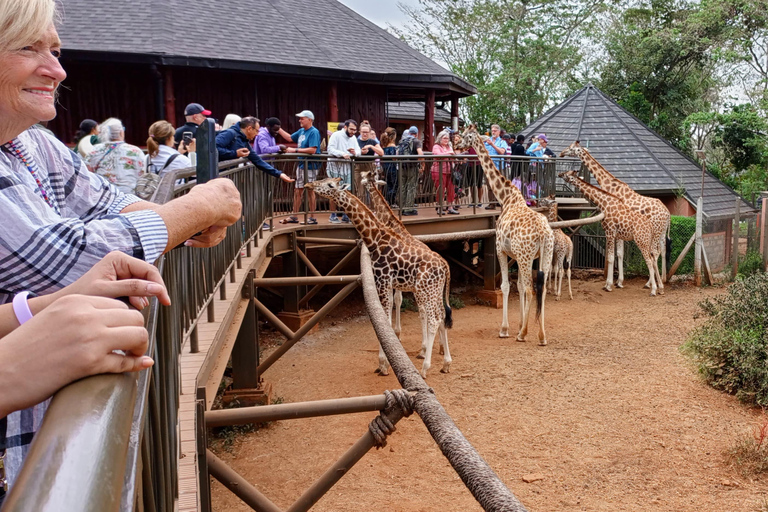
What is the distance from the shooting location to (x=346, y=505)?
21.0 ft

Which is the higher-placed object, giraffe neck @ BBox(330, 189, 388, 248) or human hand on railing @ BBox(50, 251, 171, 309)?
human hand on railing @ BBox(50, 251, 171, 309)

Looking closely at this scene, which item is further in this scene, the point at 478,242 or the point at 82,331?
the point at 478,242

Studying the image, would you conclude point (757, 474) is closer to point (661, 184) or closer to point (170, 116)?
point (170, 116)

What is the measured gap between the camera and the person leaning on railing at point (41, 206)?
1.30 m

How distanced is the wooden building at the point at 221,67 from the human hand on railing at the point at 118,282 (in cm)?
1204

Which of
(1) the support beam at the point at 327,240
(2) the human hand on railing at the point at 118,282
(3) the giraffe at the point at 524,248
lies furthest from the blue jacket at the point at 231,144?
(2) the human hand on railing at the point at 118,282

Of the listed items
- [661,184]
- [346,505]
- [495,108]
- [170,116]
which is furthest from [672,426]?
[495,108]

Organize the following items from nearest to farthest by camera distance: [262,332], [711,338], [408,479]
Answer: [408,479]
[711,338]
[262,332]

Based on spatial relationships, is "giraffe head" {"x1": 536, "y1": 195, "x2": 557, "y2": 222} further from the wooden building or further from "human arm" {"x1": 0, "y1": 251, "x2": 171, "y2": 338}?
"human arm" {"x1": 0, "y1": 251, "x2": 171, "y2": 338}

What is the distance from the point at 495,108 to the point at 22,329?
30996 millimetres

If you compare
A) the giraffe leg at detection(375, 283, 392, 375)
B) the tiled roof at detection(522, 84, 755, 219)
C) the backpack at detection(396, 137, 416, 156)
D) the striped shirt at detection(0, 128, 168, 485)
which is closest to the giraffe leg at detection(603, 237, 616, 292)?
the tiled roof at detection(522, 84, 755, 219)

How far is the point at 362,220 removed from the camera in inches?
376

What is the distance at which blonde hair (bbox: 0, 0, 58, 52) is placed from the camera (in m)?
1.25

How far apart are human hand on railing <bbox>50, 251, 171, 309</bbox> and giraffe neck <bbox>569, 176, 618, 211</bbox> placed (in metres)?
15.4
